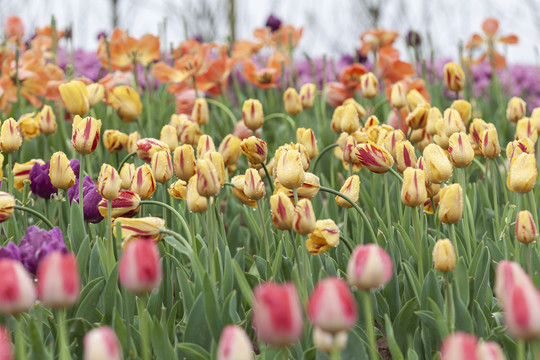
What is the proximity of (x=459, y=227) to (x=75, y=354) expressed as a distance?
3.71 ft

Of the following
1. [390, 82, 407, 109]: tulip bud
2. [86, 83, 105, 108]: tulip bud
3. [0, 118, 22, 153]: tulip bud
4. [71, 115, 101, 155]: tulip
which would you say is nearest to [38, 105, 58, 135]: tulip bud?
[86, 83, 105, 108]: tulip bud

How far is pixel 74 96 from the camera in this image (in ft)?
6.28

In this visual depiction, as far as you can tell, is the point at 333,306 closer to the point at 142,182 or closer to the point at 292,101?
the point at 142,182

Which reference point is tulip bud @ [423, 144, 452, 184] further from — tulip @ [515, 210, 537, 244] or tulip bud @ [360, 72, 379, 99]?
tulip bud @ [360, 72, 379, 99]

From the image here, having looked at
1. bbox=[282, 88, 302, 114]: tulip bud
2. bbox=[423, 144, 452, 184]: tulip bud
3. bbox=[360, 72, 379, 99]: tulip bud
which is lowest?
bbox=[423, 144, 452, 184]: tulip bud

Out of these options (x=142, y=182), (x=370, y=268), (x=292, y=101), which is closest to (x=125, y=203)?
(x=142, y=182)

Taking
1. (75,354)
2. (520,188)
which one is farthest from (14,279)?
(520,188)

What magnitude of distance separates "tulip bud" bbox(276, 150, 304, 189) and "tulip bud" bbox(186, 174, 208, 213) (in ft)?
0.57

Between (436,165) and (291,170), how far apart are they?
33 centimetres

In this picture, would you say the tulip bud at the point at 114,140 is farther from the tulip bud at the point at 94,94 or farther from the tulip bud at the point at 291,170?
the tulip bud at the point at 291,170

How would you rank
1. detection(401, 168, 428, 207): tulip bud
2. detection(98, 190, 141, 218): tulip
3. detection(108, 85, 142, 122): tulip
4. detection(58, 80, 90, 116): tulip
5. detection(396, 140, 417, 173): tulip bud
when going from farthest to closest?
detection(108, 85, 142, 122): tulip
detection(58, 80, 90, 116): tulip
detection(396, 140, 417, 173): tulip bud
detection(98, 190, 141, 218): tulip
detection(401, 168, 428, 207): tulip bud

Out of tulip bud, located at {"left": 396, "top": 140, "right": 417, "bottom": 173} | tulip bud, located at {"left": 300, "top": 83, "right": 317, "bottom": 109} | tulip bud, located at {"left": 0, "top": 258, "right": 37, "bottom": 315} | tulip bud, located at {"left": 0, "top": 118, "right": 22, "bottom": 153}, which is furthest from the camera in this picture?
tulip bud, located at {"left": 300, "top": 83, "right": 317, "bottom": 109}

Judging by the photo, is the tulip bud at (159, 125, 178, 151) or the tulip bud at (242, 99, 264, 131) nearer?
the tulip bud at (159, 125, 178, 151)

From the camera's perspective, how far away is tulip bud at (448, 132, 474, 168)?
4.95 ft
